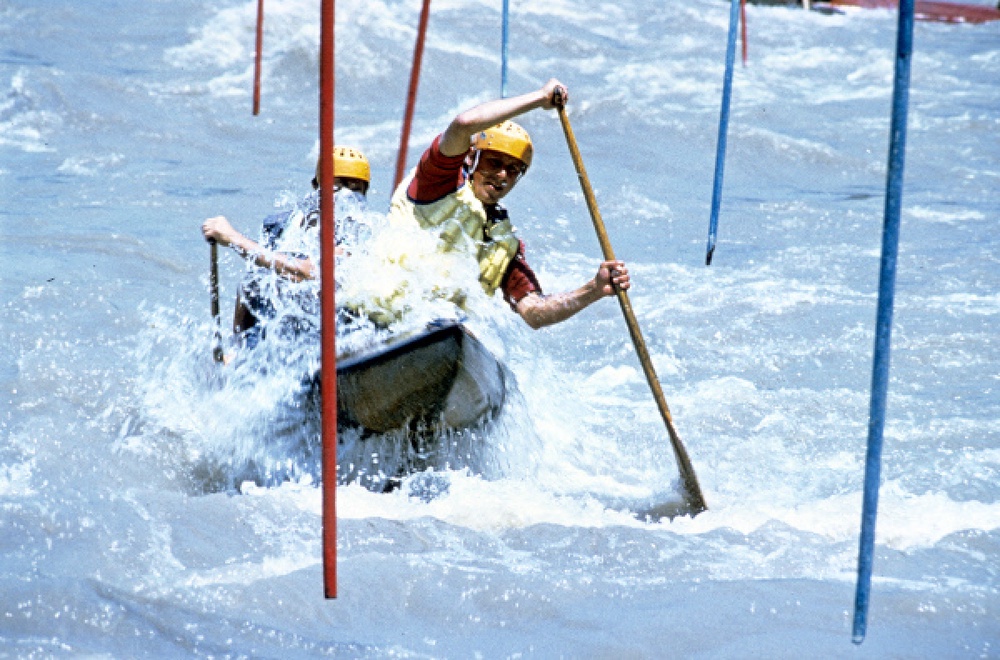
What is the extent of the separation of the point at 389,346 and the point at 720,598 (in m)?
1.30

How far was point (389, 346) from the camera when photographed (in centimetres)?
400

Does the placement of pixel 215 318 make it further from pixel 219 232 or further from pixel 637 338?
pixel 637 338

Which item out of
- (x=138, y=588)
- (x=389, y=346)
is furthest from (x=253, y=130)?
(x=138, y=588)

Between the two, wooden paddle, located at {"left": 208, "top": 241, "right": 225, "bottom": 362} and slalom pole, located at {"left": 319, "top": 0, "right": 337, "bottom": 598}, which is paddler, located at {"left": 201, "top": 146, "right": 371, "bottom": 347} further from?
slalom pole, located at {"left": 319, "top": 0, "right": 337, "bottom": 598}

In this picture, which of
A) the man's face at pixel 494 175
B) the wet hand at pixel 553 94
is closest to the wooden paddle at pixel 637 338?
Answer: the wet hand at pixel 553 94

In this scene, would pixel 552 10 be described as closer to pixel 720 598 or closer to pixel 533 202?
pixel 533 202

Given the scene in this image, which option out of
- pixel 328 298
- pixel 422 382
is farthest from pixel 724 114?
pixel 328 298

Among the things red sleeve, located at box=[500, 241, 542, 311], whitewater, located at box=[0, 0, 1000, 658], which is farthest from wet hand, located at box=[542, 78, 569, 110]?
whitewater, located at box=[0, 0, 1000, 658]

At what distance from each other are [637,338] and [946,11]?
66.7 feet

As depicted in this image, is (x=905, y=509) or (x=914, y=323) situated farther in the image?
(x=914, y=323)

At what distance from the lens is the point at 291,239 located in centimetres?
457

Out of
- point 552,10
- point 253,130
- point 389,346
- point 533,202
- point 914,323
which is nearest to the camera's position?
point 389,346

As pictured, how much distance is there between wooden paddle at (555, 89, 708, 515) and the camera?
152 inches

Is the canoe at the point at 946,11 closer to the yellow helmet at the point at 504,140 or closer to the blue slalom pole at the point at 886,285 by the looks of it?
the yellow helmet at the point at 504,140
